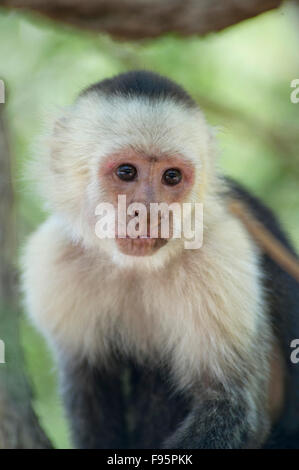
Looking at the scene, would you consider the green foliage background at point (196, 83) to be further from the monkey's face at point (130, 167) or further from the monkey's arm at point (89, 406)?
the monkey's face at point (130, 167)

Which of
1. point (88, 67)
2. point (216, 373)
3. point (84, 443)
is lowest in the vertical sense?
point (84, 443)

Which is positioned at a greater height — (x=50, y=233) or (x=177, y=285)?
(x=50, y=233)

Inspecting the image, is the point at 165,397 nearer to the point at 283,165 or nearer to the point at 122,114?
the point at 122,114

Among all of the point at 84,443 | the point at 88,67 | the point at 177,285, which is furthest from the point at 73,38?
the point at 84,443

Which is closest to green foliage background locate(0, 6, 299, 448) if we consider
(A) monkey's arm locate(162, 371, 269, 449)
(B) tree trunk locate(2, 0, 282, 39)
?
(B) tree trunk locate(2, 0, 282, 39)

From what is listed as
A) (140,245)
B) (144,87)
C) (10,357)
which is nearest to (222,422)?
(140,245)

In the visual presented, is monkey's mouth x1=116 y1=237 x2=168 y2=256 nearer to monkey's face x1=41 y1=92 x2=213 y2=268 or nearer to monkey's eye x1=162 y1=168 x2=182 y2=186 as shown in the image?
monkey's face x1=41 y1=92 x2=213 y2=268

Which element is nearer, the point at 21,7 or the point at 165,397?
the point at 165,397

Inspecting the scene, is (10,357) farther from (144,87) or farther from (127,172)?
(144,87)
